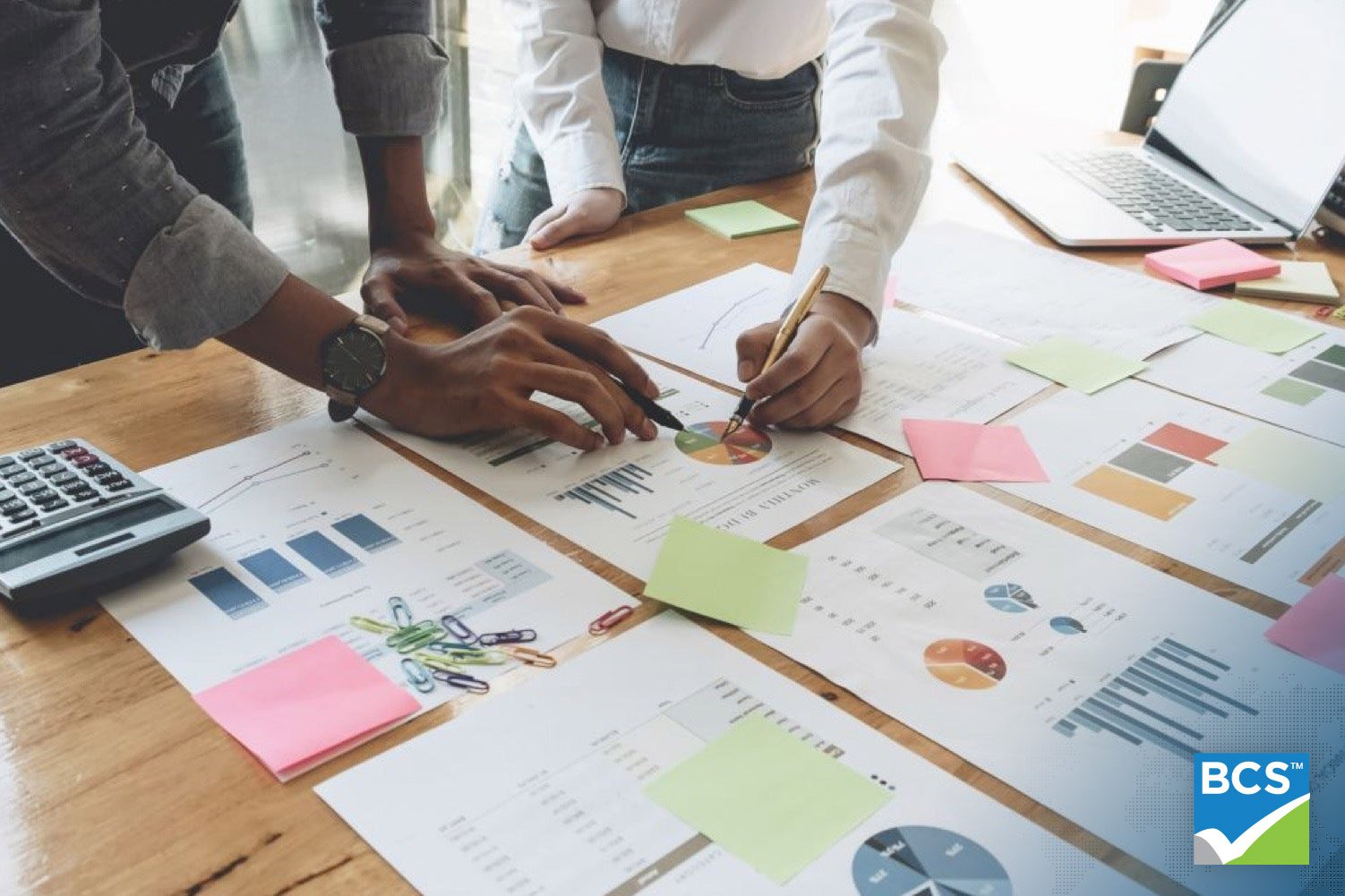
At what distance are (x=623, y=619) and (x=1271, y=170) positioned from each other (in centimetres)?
125

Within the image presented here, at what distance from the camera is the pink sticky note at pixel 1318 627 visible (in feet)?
2.42

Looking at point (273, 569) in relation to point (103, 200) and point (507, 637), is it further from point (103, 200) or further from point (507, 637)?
point (103, 200)

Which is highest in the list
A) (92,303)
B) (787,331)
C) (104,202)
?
(104,202)

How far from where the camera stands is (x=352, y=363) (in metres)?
0.95

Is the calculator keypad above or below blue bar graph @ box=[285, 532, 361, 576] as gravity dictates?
above

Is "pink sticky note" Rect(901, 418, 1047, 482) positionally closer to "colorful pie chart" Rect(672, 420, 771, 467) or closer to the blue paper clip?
"colorful pie chart" Rect(672, 420, 771, 467)

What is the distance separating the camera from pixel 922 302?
1296 mm

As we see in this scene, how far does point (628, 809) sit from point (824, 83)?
112 cm

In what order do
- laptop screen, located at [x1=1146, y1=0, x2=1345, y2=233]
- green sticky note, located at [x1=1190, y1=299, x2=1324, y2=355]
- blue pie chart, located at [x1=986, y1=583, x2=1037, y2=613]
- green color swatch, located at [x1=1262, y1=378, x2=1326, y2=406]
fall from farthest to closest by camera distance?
laptop screen, located at [x1=1146, y1=0, x2=1345, y2=233] < green sticky note, located at [x1=1190, y1=299, x2=1324, y2=355] < green color swatch, located at [x1=1262, y1=378, x2=1326, y2=406] < blue pie chart, located at [x1=986, y1=583, x2=1037, y2=613]

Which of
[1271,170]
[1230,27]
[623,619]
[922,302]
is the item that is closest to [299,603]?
[623,619]

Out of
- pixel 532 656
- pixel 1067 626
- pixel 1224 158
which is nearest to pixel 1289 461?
pixel 1067 626

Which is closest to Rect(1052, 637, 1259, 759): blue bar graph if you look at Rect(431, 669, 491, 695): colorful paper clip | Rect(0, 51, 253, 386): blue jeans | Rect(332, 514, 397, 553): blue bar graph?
Rect(431, 669, 491, 695): colorful paper clip

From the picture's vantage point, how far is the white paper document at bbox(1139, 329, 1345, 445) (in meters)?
1.07

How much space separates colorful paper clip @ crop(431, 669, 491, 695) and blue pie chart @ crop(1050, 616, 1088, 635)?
0.37 metres
